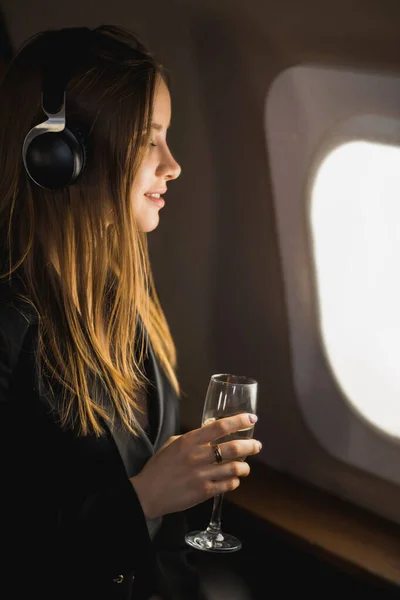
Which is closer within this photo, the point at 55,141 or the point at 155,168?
the point at 55,141

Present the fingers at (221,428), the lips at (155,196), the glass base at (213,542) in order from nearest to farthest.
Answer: the fingers at (221,428), the glass base at (213,542), the lips at (155,196)

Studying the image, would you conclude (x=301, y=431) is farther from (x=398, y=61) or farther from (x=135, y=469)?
(x=398, y=61)

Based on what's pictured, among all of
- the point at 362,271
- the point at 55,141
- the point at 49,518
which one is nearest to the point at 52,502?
the point at 49,518

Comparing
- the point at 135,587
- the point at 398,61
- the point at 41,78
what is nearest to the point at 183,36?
the point at 41,78

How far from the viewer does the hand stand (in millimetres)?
1248

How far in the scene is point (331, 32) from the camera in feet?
4.49

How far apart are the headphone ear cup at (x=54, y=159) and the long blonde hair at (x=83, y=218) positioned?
0.07 meters

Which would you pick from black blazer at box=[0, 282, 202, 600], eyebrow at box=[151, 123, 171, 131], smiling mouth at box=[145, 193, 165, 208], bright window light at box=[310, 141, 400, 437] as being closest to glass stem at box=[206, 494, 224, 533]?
black blazer at box=[0, 282, 202, 600]

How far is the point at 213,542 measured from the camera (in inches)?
54.7

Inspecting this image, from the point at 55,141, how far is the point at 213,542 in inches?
28.9

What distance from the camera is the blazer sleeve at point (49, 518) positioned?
1316 millimetres

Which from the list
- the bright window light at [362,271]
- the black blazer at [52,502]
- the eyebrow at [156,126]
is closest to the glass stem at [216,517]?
the black blazer at [52,502]

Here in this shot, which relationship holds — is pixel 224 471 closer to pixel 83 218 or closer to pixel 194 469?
pixel 194 469

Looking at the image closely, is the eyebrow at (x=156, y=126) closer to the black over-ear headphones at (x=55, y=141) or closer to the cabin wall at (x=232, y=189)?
the black over-ear headphones at (x=55, y=141)
